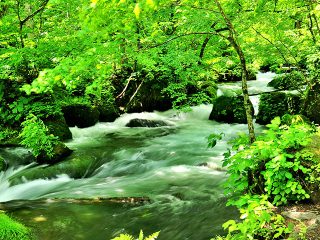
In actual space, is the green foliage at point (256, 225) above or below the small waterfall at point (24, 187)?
above

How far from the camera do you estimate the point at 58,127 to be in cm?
1151

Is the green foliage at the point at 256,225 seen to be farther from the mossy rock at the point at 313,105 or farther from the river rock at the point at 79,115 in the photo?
the river rock at the point at 79,115

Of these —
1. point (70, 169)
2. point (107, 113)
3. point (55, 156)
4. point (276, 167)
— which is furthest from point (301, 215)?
point (107, 113)

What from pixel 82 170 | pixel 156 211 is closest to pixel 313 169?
pixel 156 211

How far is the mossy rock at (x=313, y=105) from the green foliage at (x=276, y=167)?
4.16 meters

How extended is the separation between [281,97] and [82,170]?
8.28m

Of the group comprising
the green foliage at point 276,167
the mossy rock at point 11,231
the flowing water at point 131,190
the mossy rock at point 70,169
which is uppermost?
the green foliage at point 276,167

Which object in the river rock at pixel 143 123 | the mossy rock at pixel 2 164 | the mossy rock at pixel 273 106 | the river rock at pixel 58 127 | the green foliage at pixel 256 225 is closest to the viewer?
the green foliage at pixel 256 225

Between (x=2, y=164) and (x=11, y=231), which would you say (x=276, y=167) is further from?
(x=2, y=164)

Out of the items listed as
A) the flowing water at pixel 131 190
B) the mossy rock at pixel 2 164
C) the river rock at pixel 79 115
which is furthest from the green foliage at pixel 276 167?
the river rock at pixel 79 115

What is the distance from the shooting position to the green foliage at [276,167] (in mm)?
4508

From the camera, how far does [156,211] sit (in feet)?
21.1

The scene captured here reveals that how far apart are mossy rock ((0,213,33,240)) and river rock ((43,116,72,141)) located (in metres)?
6.17

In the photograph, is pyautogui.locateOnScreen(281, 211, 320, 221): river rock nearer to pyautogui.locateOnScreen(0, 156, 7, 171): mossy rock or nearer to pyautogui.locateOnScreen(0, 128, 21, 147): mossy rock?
pyautogui.locateOnScreen(0, 156, 7, 171): mossy rock
